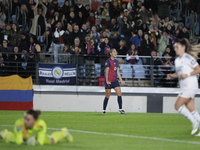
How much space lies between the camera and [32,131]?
6.45m

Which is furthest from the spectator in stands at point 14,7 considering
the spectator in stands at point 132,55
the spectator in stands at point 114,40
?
the spectator in stands at point 132,55

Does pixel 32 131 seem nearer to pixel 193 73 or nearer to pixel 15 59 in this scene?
pixel 193 73

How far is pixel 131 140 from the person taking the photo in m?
7.66

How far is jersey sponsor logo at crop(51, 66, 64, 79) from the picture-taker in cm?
1880

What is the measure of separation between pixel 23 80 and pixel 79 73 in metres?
2.88

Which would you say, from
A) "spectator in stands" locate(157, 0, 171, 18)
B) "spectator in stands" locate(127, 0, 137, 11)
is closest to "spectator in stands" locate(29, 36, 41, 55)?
"spectator in stands" locate(127, 0, 137, 11)

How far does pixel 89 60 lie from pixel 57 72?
→ 65.2 inches

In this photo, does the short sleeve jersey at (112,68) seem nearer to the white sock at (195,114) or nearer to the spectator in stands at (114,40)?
the spectator in stands at (114,40)

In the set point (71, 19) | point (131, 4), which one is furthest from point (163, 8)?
point (71, 19)

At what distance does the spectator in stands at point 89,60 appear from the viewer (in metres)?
19.0

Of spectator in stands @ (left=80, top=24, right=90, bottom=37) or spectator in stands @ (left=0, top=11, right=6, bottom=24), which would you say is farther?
spectator in stands @ (left=0, top=11, right=6, bottom=24)

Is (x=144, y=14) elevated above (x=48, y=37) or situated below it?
above

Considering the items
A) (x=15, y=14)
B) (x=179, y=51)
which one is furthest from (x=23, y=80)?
(x=179, y=51)

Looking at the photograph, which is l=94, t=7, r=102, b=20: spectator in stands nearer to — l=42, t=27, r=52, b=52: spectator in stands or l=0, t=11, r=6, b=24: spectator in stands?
l=42, t=27, r=52, b=52: spectator in stands
